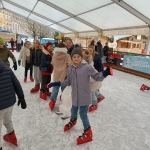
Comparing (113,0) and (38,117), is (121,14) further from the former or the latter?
(38,117)

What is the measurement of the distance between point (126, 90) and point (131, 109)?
4.44 ft

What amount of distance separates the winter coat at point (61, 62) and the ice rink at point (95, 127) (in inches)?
29.5

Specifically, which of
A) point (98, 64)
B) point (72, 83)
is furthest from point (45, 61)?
point (72, 83)

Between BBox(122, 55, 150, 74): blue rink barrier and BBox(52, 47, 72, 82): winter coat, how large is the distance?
15.4ft

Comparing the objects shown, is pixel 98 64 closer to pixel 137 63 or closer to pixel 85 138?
pixel 85 138

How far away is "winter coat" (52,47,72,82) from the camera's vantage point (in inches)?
107

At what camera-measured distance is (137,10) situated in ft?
19.7

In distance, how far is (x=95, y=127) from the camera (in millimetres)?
2461

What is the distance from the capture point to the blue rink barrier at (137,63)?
6360mm

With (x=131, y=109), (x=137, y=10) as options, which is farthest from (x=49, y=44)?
(x=137, y=10)

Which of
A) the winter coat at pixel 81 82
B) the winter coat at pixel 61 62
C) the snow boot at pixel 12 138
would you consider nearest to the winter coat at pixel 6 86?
the snow boot at pixel 12 138

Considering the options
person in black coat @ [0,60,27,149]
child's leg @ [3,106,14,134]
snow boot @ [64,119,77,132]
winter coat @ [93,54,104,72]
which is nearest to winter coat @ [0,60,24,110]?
person in black coat @ [0,60,27,149]

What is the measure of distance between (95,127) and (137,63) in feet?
17.1

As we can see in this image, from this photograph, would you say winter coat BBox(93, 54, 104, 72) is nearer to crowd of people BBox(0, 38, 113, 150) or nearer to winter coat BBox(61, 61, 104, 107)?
crowd of people BBox(0, 38, 113, 150)
